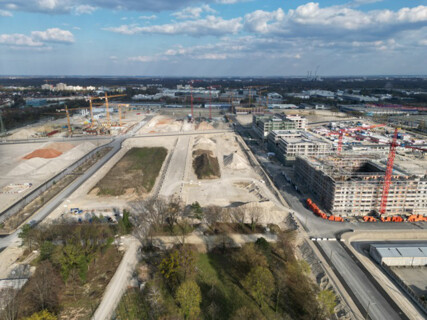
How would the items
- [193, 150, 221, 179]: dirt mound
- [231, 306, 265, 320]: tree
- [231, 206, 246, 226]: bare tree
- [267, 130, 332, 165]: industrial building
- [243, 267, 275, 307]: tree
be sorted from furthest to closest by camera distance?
[267, 130, 332, 165]: industrial building, [193, 150, 221, 179]: dirt mound, [231, 206, 246, 226]: bare tree, [243, 267, 275, 307]: tree, [231, 306, 265, 320]: tree

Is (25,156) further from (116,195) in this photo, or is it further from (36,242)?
(36,242)

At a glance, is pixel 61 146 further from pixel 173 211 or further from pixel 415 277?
pixel 415 277

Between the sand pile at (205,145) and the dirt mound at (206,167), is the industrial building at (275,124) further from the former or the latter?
the dirt mound at (206,167)

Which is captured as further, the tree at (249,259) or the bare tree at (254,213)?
the bare tree at (254,213)

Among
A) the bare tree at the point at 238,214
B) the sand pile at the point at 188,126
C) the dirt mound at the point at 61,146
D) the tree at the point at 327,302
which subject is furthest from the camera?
the sand pile at the point at 188,126

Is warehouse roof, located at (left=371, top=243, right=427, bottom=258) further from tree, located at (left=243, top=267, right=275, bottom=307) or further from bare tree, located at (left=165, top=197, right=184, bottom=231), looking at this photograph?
bare tree, located at (left=165, top=197, right=184, bottom=231)

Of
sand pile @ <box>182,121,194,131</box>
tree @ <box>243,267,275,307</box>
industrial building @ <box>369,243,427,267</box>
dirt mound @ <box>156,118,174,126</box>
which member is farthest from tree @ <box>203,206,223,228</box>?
dirt mound @ <box>156,118,174,126</box>

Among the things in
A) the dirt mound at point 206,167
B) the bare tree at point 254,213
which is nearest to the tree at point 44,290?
the bare tree at point 254,213
